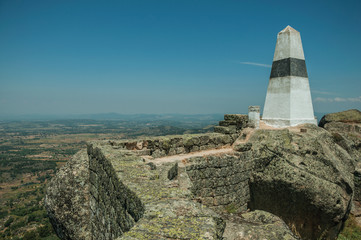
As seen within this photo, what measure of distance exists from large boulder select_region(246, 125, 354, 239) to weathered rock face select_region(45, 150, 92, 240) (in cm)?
620

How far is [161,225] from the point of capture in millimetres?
2582

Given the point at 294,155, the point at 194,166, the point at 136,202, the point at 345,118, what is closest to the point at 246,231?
the point at 136,202

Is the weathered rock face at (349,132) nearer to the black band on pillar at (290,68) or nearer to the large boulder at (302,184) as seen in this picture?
the large boulder at (302,184)

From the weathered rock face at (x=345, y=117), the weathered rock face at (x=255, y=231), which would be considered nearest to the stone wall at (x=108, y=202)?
the weathered rock face at (x=255, y=231)

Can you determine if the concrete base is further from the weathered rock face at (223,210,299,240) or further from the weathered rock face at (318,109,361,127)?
the weathered rock face at (223,210,299,240)

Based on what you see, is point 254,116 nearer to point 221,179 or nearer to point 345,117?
point 221,179

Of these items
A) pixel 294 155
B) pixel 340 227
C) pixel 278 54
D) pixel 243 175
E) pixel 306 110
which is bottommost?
pixel 340 227

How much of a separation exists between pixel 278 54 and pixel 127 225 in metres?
12.3

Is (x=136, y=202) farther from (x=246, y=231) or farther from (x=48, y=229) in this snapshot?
(x=48, y=229)

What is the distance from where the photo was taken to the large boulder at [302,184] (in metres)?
8.16

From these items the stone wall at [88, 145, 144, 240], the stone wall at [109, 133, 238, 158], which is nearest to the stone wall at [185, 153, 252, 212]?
the stone wall at [109, 133, 238, 158]

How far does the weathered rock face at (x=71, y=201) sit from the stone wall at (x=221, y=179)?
3.57 metres

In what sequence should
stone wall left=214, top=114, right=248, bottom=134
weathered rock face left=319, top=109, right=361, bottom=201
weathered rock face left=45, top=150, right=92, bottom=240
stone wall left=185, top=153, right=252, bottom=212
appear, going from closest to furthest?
weathered rock face left=45, top=150, right=92, bottom=240 < stone wall left=185, top=153, right=252, bottom=212 < stone wall left=214, top=114, right=248, bottom=134 < weathered rock face left=319, top=109, right=361, bottom=201

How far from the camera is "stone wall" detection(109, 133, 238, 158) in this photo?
8641 mm
